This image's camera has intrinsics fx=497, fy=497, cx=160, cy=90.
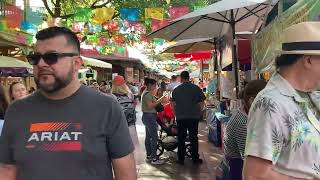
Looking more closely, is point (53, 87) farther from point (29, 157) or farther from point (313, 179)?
point (313, 179)

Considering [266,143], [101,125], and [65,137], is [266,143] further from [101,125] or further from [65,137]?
[65,137]

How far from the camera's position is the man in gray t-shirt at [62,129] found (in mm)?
2506

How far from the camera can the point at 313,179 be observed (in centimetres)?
227

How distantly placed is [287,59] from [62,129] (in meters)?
1.17

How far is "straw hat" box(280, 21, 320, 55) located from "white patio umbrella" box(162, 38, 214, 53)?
9956mm

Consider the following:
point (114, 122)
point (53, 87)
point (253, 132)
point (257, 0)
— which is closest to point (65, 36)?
point (53, 87)

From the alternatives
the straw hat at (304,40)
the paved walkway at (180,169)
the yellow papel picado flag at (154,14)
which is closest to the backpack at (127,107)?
the paved walkway at (180,169)

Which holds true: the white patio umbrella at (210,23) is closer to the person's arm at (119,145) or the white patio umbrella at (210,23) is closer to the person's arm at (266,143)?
the person's arm at (119,145)

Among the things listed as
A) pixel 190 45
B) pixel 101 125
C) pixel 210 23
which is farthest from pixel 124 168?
pixel 190 45

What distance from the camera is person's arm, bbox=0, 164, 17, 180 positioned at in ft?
8.64

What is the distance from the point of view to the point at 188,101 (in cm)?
966

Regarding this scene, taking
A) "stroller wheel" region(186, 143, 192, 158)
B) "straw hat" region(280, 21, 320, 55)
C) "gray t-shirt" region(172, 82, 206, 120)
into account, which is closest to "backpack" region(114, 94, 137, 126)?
"gray t-shirt" region(172, 82, 206, 120)

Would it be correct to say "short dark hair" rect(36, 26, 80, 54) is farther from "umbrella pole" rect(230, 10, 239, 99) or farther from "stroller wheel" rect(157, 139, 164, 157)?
"stroller wheel" rect(157, 139, 164, 157)

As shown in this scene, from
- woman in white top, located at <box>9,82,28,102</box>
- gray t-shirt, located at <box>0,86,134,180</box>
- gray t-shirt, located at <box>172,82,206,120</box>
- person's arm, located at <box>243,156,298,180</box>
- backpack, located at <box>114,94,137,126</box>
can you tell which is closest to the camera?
person's arm, located at <box>243,156,298,180</box>
